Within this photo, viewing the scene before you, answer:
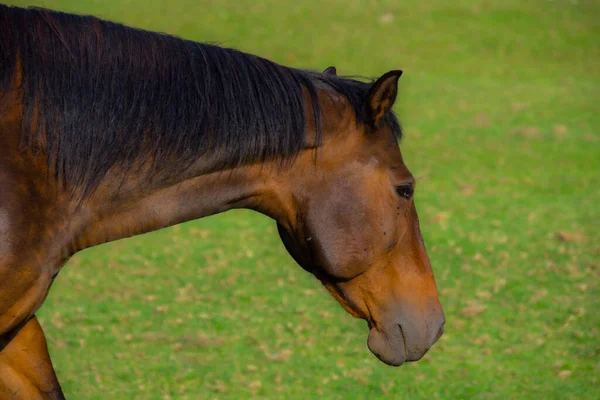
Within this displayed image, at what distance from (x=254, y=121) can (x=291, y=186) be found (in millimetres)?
326

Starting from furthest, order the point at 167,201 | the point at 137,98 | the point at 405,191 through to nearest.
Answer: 1. the point at 405,191
2. the point at 167,201
3. the point at 137,98

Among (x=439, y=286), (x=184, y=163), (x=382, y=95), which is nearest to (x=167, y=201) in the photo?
(x=184, y=163)

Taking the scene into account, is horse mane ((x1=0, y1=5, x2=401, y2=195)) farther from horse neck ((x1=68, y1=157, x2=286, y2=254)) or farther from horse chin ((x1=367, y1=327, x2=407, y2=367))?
horse chin ((x1=367, y1=327, x2=407, y2=367))

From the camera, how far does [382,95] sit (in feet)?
12.1

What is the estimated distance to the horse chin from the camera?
3.97 m

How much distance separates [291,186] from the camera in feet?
12.3

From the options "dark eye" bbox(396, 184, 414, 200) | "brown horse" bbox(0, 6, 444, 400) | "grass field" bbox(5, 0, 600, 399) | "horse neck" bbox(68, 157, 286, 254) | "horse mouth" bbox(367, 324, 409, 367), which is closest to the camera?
"brown horse" bbox(0, 6, 444, 400)

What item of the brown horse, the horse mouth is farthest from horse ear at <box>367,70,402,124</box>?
the horse mouth

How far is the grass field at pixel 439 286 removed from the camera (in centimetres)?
594

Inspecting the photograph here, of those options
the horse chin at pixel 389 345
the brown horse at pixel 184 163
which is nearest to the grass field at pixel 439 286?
the horse chin at pixel 389 345

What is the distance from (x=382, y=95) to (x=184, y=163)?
826 millimetres

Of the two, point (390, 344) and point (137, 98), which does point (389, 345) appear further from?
point (137, 98)

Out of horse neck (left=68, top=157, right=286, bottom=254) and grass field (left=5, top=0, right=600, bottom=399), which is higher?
horse neck (left=68, top=157, right=286, bottom=254)

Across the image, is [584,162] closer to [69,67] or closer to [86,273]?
[86,273]
